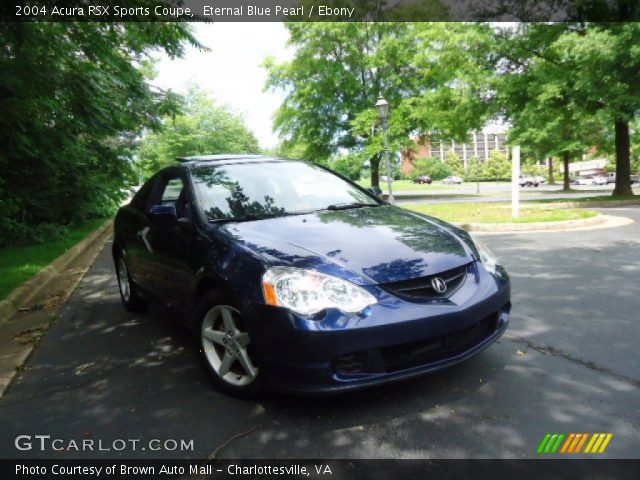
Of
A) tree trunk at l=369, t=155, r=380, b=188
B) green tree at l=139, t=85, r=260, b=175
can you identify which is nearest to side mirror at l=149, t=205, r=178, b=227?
tree trunk at l=369, t=155, r=380, b=188

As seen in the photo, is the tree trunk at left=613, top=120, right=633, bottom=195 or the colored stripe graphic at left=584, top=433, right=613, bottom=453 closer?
the colored stripe graphic at left=584, top=433, right=613, bottom=453

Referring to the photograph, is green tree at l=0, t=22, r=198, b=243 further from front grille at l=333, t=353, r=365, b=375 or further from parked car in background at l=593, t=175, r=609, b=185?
parked car in background at l=593, t=175, r=609, b=185

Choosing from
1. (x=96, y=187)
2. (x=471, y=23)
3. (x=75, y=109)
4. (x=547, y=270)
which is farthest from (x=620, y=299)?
(x=471, y=23)

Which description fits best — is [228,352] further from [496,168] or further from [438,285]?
[496,168]

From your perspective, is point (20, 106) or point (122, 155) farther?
point (122, 155)

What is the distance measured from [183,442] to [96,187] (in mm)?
11717

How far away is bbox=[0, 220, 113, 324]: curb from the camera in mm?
5250

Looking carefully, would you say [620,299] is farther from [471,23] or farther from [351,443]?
[471,23]

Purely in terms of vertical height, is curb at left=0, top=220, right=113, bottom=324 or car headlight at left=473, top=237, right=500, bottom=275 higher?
car headlight at left=473, top=237, right=500, bottom=275

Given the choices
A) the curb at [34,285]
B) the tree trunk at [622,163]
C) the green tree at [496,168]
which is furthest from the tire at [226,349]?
the green tree at [496,168]

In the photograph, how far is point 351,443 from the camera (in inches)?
93.7

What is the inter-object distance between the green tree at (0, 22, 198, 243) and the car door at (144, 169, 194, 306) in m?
3.08

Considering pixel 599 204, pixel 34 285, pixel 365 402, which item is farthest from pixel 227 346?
pixel 599 204

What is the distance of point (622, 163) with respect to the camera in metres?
19.1
